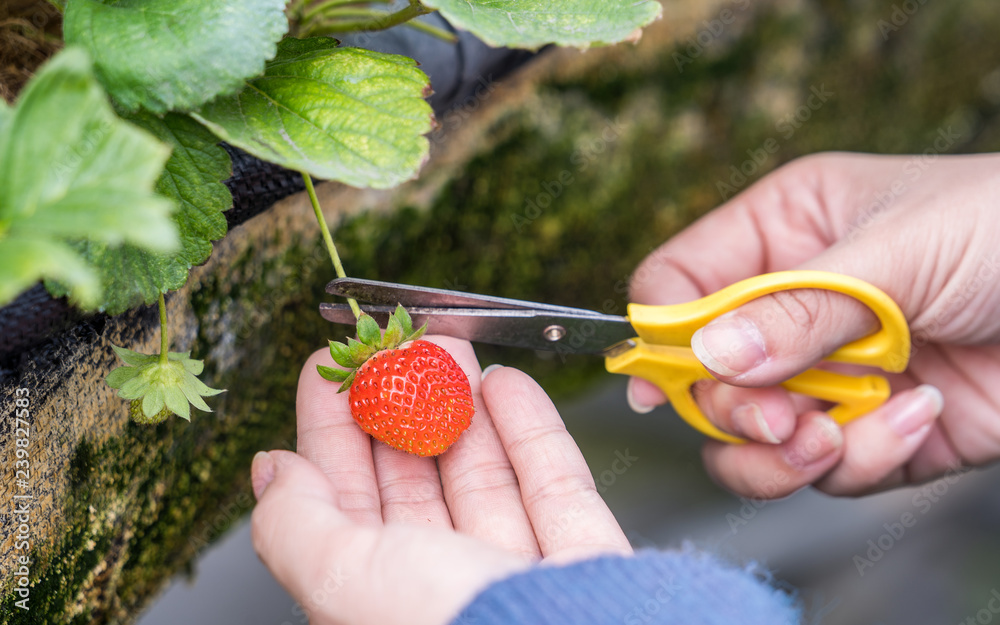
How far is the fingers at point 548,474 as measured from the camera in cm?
64

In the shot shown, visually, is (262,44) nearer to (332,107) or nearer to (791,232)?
(332,107)

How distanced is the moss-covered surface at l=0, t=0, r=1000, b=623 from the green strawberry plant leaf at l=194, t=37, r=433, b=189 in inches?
9.0

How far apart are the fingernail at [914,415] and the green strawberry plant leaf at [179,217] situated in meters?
0.85

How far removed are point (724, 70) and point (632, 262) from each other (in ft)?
1.23

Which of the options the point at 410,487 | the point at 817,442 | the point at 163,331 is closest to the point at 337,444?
the point at 410,487

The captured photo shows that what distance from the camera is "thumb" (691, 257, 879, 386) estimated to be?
722mm

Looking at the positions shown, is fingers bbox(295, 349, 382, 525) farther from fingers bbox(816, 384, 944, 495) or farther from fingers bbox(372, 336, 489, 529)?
fingers bbox(816, 384, 944, 495)

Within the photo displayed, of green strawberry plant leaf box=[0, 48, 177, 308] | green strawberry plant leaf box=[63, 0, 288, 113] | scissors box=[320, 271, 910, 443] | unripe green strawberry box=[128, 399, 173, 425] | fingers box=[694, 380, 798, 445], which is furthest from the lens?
fingers box=[694, 380, 798, 445]

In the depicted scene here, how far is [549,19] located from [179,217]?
0.32 m

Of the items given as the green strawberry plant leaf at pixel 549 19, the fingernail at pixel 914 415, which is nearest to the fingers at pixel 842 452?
the fingernail at pixel 914 415

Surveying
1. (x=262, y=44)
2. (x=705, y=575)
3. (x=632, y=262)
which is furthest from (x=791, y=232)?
(x=262, y=44)

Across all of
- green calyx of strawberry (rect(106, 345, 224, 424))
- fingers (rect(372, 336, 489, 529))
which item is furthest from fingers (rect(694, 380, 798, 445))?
green calyx of strawberry (rect(106, 345, 224, 424))

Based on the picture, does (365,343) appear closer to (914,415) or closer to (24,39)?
(24,39)

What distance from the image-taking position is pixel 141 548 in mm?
791
